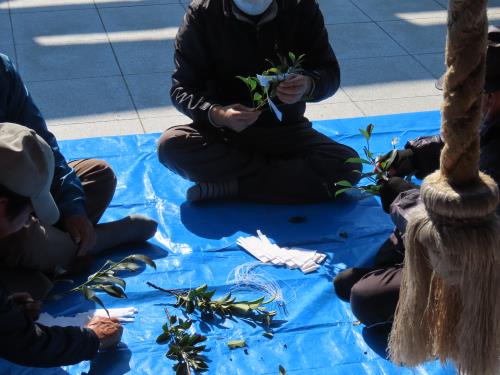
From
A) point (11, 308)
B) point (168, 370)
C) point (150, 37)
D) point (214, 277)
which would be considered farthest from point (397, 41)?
point (11, 308)

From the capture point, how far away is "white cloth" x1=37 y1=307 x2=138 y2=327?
8.07 ft

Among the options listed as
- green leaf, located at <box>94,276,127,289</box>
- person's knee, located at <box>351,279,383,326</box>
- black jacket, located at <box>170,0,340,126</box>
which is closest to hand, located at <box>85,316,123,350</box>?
green leaf, located at <box>94,276,127,289</box>

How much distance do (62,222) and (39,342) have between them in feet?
2.40

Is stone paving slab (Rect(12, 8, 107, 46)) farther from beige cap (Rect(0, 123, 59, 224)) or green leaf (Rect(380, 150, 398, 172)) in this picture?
beige cap (Rect(0, 123, 59, 224))

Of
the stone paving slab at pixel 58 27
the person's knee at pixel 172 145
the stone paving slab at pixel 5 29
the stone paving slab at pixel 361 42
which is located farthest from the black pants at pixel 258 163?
the stone paving slab at pixel 5 29

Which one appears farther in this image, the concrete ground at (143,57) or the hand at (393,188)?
the concrete ground at (143,57)

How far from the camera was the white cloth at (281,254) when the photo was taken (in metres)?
2.82

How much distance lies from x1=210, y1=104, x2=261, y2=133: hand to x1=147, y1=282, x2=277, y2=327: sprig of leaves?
0.69 m

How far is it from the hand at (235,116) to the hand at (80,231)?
2.24ft

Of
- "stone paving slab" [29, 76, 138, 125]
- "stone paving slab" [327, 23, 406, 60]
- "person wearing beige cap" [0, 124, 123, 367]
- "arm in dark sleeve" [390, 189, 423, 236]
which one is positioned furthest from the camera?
"stone paving slab" [327, 23, 406, 60]

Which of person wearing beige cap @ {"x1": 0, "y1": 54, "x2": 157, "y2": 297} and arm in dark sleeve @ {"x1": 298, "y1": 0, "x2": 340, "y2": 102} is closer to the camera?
person wearing beige cap @ {"x1": 0, "y1": 54, "x2": 157, "y2": 297}

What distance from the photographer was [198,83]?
3195 mm

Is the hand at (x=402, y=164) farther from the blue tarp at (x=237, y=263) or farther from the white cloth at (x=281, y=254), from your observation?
the white cloth at (x=281, y=254)

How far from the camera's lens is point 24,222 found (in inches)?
80.2
